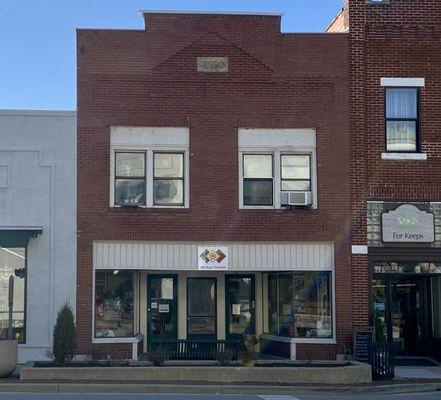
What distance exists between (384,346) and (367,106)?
651 centimetres

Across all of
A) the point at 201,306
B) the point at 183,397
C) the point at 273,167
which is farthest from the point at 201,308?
the point at 183,397

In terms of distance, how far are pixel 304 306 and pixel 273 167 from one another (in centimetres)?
384

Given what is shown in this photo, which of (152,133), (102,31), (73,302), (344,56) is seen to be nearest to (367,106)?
(344,56)

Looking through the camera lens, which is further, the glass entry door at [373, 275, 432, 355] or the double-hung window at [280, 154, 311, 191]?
the glass entry door at [373, 275, 432, 355]

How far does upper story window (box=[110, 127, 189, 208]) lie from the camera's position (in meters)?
18.8

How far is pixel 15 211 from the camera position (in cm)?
1842

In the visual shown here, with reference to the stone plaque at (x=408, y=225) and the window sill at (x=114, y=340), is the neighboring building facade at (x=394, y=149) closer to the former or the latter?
the stone plaque at (x=408, y=225)

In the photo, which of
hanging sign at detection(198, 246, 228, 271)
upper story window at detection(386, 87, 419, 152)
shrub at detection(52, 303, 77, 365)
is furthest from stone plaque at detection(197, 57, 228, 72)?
shrub at detection(52, 303, 77, 365)

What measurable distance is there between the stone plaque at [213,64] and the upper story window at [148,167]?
1731mm

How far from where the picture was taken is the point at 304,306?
762 inches

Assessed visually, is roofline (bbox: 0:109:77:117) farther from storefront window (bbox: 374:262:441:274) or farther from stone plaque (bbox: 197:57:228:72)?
storefront window (bbox: 374:262:441:274)

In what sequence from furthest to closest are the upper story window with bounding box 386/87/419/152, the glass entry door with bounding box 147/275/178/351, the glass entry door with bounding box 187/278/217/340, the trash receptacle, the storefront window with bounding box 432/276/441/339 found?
1. the glass entry door with bounding box 187/278/217/340
2. the glass entry door with bounding box 147/275/178/351
3. the storefront window with bounding box 432/276/441/339
4. the upper story window with bounding box 386/87/419/152
5. the trash receptacle

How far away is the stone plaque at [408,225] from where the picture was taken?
18859mm

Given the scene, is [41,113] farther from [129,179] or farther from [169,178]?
[169,178]
